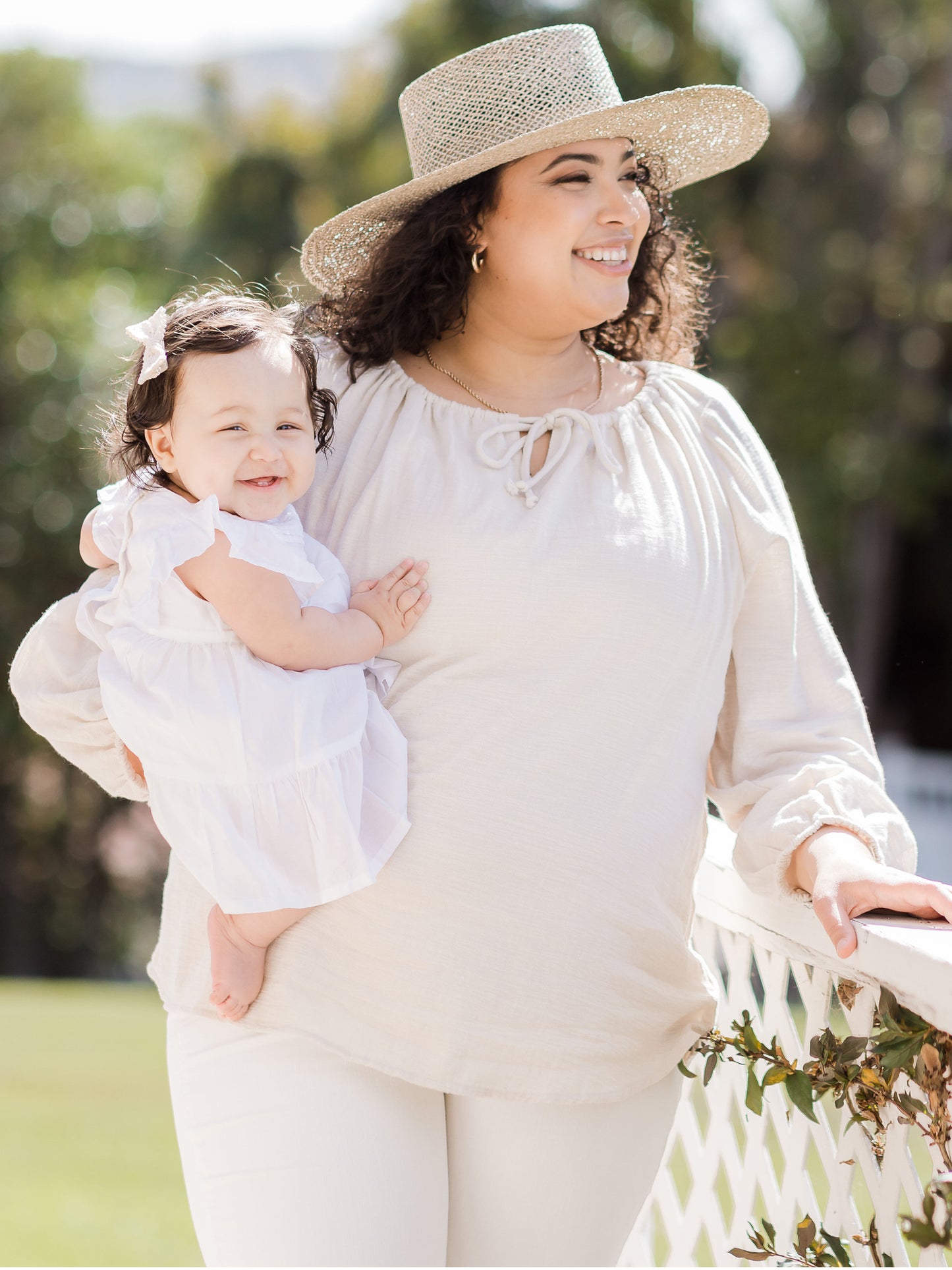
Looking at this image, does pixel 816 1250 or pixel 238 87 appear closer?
pixel 816 1250

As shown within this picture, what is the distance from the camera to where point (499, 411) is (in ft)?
7.19

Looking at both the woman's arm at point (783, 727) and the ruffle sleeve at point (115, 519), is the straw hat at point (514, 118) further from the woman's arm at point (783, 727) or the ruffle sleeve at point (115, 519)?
the ruffle sleeve at point (115, 519)

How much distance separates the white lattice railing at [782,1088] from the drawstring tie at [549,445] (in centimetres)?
67

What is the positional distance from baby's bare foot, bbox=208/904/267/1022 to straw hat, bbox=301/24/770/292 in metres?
1.11

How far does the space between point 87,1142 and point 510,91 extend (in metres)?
4.60

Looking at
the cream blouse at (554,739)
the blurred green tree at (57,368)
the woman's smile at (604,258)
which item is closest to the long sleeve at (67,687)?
the cream blouse at (554,739)

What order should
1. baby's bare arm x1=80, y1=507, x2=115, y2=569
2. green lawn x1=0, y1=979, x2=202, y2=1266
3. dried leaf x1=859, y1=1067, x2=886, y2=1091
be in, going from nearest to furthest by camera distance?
dried leaf x1=859, y1=1067, x2=886, y2=1091
baby's bare arm x1=80, y1=507, x2=115, y2=569
green lawn x1=0, y1=979, x2=202, y2=1266

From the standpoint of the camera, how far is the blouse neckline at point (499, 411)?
84.4 inches

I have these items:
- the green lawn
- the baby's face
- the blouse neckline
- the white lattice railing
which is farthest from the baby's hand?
the green lawn

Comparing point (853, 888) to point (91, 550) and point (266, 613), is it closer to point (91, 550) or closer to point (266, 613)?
point (266, 613)

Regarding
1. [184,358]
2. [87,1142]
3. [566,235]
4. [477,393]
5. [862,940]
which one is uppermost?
A: [566,235]

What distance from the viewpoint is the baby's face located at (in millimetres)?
1859

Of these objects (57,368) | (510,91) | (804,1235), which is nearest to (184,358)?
(510,91)

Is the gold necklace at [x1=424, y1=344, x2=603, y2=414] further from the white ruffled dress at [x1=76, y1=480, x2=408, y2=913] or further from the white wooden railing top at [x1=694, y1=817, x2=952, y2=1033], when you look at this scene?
the white wooden railing top at [x1=694, y1=817, x2=952, y2=1033]
